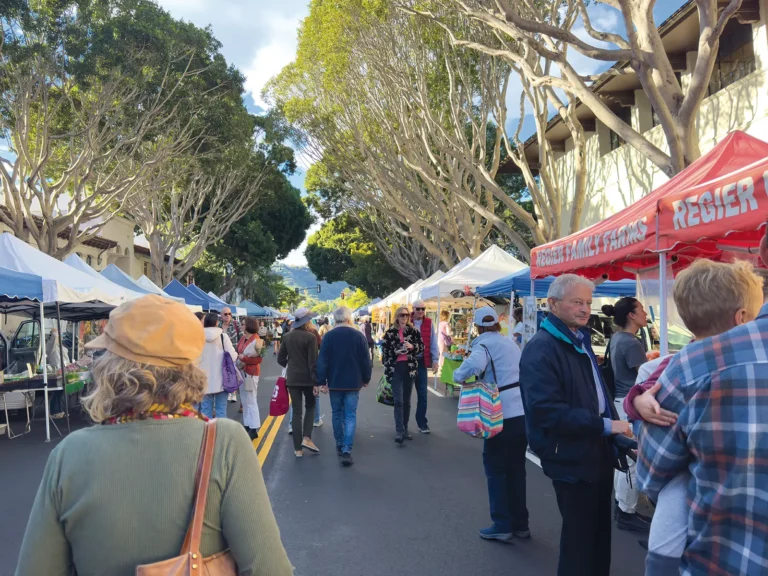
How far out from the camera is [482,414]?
15.4ft

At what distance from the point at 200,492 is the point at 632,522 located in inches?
180

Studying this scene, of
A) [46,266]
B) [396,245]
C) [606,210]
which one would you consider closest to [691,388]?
[46,266]

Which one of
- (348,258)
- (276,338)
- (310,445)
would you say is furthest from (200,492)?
(348,258)

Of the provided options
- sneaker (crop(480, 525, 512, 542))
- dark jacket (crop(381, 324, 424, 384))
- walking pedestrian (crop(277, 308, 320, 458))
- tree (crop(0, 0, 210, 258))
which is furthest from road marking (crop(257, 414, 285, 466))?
tree (crop(0, 0, 210, 258))

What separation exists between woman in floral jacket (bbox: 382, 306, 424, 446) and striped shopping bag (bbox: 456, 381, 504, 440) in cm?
350

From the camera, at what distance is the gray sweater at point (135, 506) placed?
61.2 inches

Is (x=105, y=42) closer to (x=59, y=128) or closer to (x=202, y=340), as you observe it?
(x=59, y=128)

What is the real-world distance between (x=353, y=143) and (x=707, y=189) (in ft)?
64.7

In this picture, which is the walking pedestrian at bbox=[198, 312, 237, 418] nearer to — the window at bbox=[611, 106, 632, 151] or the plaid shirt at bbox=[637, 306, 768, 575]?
the plaid shirt at bbox=[637, 306, 768, 575]

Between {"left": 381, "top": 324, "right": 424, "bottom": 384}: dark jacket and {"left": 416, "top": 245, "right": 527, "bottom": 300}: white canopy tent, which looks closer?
{"left": 381, "top": 324, "right": 424, "bottom": 384}: dark jacket

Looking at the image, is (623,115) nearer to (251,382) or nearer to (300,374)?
(251,382)

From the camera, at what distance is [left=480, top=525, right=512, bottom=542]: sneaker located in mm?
4648

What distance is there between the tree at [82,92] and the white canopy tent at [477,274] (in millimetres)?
9068

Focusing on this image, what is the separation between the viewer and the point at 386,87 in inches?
728
